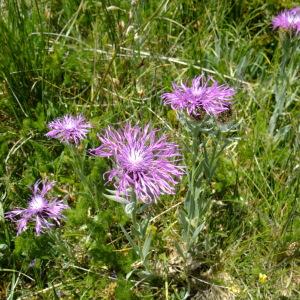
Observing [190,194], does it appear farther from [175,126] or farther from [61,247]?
[175,126]

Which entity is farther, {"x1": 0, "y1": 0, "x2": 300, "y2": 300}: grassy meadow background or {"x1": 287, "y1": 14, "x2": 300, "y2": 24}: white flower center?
{"x1": 287, "y1": 14, "x2": 300, "y2": 24}: white flower center

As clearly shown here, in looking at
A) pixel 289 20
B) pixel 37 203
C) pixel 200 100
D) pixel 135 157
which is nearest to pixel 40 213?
pixel 37 203

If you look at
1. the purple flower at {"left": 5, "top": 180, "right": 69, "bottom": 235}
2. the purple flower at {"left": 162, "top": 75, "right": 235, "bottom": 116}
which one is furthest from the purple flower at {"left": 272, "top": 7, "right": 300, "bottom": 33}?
→ the purple flower at {"left": 5, "top": 180, "right": 69, "bottom": 235}

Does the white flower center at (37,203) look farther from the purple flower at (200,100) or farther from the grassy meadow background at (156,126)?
the purple flower at (200,100)

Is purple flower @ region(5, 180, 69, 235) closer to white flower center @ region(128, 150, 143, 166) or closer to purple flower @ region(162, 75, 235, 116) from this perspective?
white flower center @ region(128, 150, 143, 166)

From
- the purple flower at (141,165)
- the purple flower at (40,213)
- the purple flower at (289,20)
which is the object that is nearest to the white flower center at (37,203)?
the purple flower at (40,213)

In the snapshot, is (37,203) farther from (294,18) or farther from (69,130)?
(294,18)

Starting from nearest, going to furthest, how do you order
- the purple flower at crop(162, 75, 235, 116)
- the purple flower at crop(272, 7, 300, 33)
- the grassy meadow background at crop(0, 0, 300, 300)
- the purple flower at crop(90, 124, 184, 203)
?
the purple flower at crop(90, 124, 184, 203), the purple flower at crop(162, 75, 235, 116), the grassy meadow background at crop(0, 0, 300, 300), the purple flower at crop(272, 7, 300, 33)
